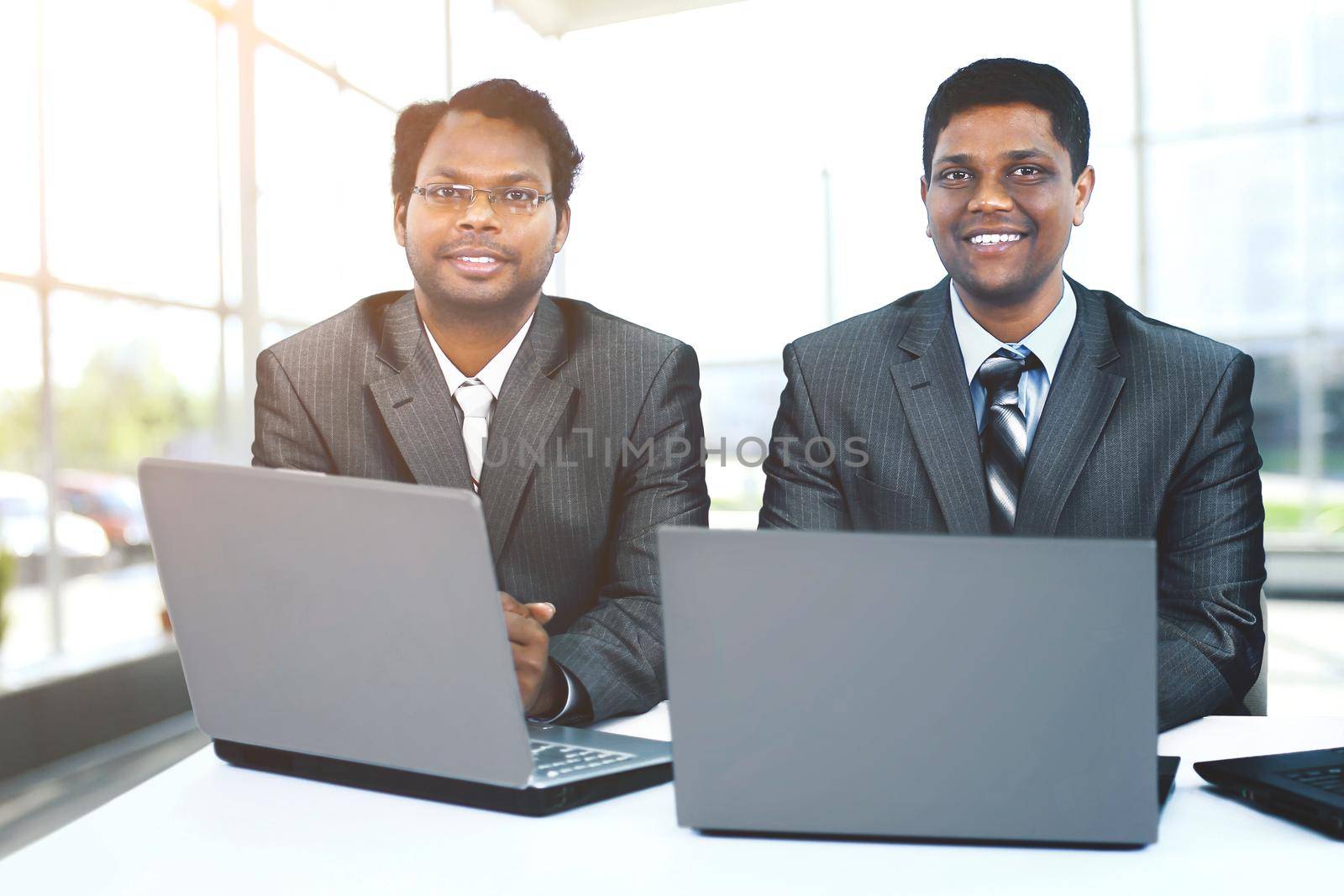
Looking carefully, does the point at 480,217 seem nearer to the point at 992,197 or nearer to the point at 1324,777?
the point at 992,197

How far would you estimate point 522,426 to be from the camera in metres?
1.89

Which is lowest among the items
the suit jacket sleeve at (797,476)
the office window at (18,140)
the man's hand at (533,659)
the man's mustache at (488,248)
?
the man's hand at (533,659)

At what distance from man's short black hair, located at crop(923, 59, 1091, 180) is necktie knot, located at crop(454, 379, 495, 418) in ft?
3.32

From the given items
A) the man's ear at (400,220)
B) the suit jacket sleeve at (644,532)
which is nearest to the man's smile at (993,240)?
the suit jacket sleeve at (644,532)

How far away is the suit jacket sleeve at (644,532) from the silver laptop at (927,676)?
537 millimetres

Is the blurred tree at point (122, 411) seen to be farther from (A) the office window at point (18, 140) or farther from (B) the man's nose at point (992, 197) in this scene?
(B) the man's nose at point (992, 197)

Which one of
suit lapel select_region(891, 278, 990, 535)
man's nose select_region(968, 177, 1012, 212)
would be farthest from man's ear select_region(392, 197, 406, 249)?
man's nose select_region(968, 177, 1012, 212)

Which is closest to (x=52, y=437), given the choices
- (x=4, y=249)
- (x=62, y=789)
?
(x=4, y=249)

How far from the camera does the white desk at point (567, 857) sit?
76 cm

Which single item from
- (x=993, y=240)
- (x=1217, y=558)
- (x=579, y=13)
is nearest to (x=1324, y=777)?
(x=1217, y=558)

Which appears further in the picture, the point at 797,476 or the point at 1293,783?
the point at 797,476

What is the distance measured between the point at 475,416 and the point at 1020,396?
1022 millimetres

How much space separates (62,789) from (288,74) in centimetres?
302

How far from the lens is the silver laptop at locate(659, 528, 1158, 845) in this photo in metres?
0.73
